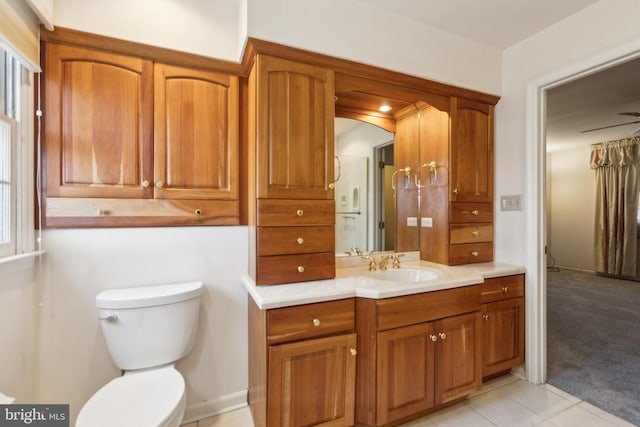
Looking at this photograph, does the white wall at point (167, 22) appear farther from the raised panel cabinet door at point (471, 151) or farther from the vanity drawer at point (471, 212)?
the vanity drawer at point (471, 212)

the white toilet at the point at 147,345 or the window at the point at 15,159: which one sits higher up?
the window at the point at 15,159

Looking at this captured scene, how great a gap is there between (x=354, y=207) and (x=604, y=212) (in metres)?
5.47

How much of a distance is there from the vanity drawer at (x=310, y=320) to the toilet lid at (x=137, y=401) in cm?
45

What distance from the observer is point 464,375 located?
1602 millimetres

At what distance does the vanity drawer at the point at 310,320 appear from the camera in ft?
4.10

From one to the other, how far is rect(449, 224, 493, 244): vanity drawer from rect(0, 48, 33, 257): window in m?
2.42

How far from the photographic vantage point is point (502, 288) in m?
1.90

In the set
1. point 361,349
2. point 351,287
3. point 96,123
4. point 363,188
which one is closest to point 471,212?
point 363,188

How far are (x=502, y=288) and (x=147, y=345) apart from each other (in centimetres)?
216

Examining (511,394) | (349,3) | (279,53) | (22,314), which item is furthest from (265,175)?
(511,394)

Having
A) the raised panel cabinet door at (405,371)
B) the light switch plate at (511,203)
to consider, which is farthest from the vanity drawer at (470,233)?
the raised panel cabinet door at (405,371)

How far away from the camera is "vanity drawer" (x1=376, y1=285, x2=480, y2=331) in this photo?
4.56 ft

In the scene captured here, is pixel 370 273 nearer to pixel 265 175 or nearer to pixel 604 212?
pixel 265 175

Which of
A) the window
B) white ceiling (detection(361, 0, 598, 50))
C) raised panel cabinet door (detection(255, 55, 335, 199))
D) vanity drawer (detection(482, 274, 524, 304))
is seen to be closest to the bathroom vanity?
vanity drawer (detection(482, 274, 524, 304))
